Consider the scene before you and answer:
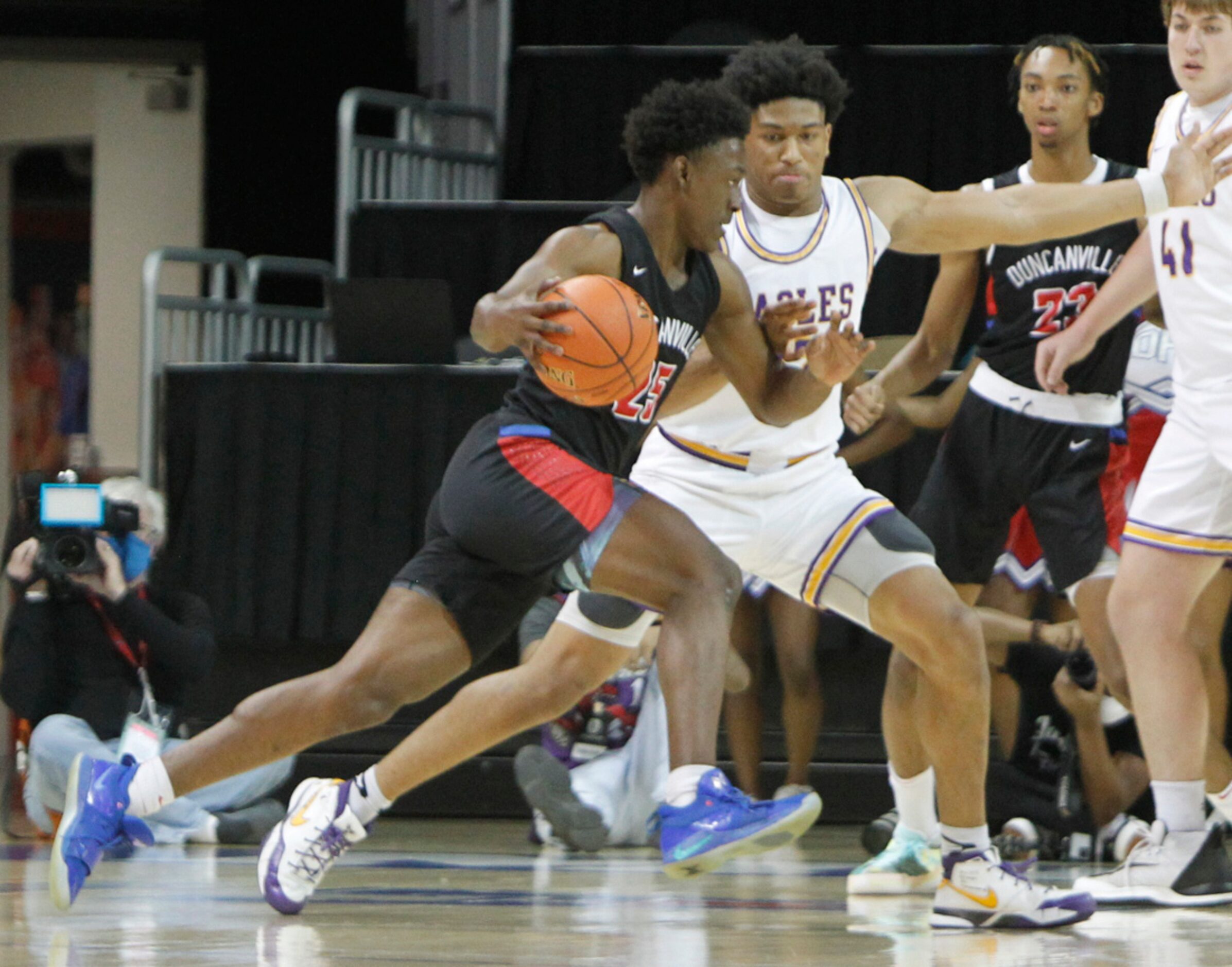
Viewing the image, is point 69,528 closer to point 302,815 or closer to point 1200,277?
point 302,815

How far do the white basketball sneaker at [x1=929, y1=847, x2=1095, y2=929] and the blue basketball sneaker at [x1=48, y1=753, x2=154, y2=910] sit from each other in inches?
66.6

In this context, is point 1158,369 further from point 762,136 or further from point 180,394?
point 180,394

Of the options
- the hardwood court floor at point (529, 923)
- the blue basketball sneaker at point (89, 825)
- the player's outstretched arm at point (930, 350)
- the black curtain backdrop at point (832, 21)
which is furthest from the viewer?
the black curtain backdrop at point (832, 21)

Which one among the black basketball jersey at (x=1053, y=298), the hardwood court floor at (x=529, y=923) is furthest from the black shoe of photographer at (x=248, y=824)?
the black basketball jersey at (x=1053, y=298)

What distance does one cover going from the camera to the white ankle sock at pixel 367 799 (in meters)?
3.97

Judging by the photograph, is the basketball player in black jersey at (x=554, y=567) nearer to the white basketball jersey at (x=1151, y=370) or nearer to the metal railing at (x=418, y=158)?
the white basketball jersey at (x=1151, y=370)

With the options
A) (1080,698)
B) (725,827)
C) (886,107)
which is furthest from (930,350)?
(886,107)

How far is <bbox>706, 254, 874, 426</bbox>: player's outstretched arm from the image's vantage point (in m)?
3.94

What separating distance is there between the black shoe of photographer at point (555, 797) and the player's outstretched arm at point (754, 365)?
2.06 meters

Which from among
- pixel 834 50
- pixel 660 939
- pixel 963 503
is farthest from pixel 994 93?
pixel 660 939

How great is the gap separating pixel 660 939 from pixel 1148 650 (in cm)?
136

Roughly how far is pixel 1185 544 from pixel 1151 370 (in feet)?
5.84

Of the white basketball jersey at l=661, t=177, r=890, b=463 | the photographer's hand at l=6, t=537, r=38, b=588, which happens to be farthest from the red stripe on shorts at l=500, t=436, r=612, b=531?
the photographer's hand at l=6, t=537, r=38, b=588

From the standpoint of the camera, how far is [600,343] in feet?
11.3
